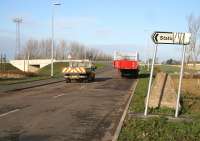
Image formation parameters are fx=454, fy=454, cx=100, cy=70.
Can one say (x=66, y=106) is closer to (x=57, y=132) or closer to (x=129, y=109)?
(x=129, y=109)

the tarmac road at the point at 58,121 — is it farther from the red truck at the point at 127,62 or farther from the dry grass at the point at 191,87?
the red truck at the point at 127,62

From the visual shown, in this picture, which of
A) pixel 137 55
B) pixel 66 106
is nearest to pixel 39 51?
pixel 137 55

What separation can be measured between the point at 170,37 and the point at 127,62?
3328 centimetres

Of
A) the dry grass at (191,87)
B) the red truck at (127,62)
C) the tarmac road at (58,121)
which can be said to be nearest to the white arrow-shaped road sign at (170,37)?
the tarmac road at (58,121)

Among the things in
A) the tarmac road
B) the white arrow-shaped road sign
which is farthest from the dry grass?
the white arrow-shaped road sign

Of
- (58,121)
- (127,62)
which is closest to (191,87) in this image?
(127,62)

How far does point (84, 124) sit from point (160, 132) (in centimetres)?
286

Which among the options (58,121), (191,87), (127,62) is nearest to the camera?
(58,121)

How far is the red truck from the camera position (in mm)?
47781

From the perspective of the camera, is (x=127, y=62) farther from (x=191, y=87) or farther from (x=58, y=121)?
(x=58, y=121)

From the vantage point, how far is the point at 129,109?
16.9 m

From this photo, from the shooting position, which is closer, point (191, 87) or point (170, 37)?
point (170, 37)

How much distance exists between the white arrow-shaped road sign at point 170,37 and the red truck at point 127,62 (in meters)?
33.1

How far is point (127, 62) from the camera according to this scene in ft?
157
